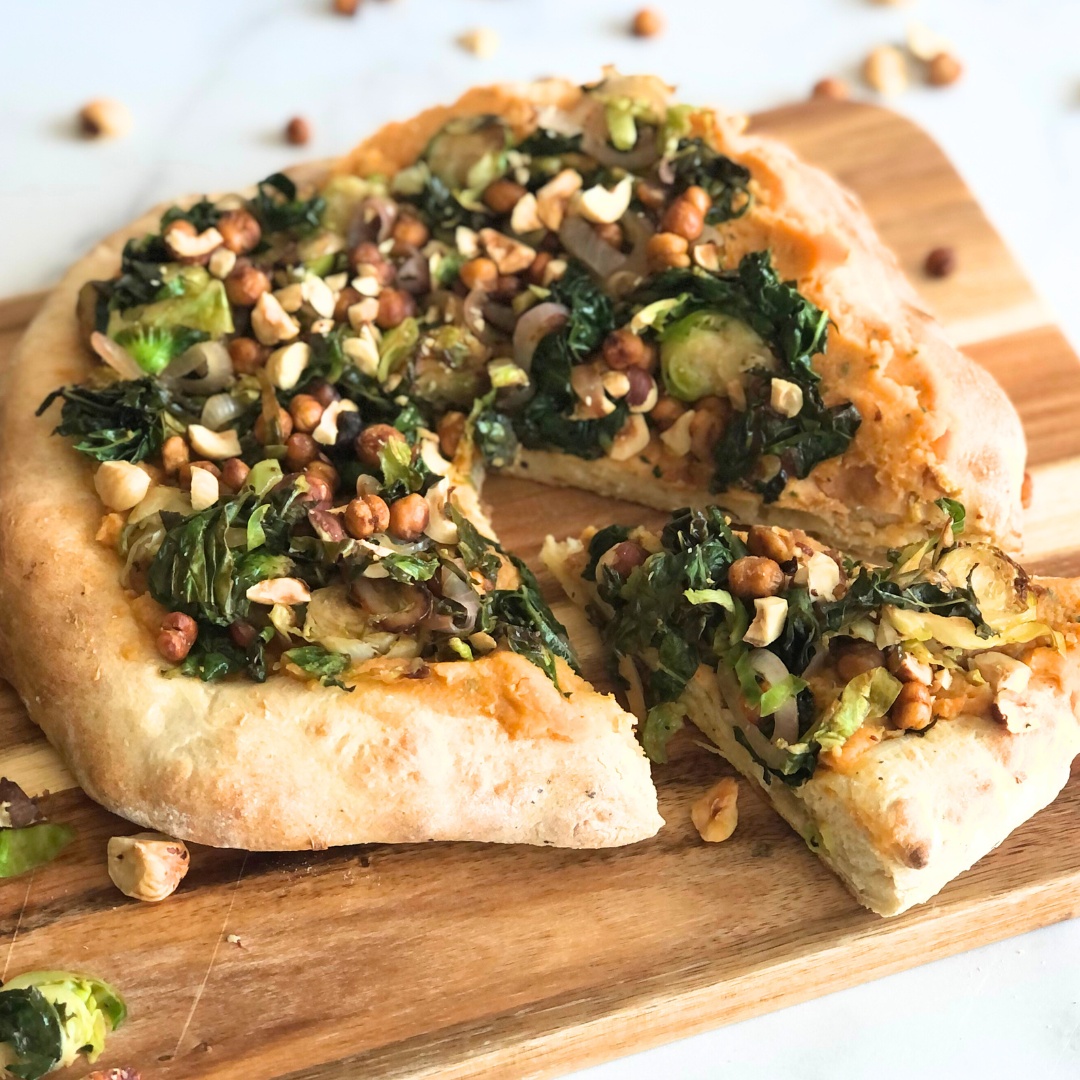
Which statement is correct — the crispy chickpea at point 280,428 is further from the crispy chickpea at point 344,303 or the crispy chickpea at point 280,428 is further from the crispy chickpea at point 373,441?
the crispy chickpea at point 344,303

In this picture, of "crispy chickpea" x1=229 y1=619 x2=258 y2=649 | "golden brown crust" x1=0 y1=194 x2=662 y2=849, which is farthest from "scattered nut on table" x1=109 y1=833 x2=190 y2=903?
"crispy chickpea" x1=229 y1=619 x2=258 y2=649

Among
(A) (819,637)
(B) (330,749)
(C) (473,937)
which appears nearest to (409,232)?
(B) (330,749)

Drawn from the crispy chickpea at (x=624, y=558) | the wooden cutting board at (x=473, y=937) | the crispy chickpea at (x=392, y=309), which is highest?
the crispy chickpea at (x=392, y=309)

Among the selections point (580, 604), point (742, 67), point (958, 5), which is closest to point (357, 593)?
point (580, 604)

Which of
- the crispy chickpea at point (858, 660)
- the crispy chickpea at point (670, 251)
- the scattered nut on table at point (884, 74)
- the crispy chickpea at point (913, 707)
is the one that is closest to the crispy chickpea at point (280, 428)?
the crispy chickpea at point (670, 251)

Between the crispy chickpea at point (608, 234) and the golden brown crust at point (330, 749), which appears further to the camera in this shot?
the crispy chickpea at point (608, 234)

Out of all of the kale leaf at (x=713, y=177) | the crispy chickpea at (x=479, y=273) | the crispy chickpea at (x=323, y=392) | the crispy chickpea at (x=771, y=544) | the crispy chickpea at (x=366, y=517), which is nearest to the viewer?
the crispy chickpea at (x=366, y=517)

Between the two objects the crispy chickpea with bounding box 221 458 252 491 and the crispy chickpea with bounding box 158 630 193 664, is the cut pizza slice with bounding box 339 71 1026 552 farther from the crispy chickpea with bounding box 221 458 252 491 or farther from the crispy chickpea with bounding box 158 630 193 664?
the crispy chickpea with bounding box 158 630 193 664

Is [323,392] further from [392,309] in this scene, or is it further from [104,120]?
[104,120]
